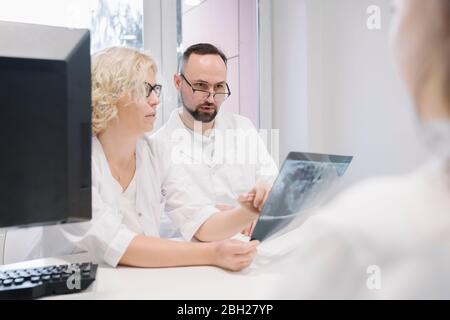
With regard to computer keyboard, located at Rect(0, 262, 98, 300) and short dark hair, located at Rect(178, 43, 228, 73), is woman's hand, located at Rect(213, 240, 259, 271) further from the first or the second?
short dark hair, located at Rect(178, 43, 228, 73)

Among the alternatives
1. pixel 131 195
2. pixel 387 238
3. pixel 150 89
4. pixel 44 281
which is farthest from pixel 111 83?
pixel 387 238

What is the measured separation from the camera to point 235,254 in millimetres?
678

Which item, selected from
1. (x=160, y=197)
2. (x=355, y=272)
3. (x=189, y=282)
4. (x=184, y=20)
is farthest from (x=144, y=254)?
(x=184, y=20)

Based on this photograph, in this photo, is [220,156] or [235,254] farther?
[220,156]

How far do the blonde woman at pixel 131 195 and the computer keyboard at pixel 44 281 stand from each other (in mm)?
94

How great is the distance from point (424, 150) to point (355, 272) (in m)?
0.11

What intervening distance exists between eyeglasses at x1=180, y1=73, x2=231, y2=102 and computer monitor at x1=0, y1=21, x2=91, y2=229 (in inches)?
26.0

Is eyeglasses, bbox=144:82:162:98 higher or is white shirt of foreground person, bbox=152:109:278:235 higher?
eyeglasses, bbox=144:82:162:98

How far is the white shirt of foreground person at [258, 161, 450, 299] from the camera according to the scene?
0.29 m

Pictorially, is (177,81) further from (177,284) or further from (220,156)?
(177,284)

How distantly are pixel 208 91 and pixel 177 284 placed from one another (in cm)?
71

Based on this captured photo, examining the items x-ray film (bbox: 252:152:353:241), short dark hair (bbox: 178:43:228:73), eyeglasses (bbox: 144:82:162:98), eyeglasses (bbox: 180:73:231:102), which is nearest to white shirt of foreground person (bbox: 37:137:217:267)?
eyeglasses (bbox: 144:82:162:98)

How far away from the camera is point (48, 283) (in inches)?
22.3

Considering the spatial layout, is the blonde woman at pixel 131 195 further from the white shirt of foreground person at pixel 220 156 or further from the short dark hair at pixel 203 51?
the short dark hair at pixel 203 51
